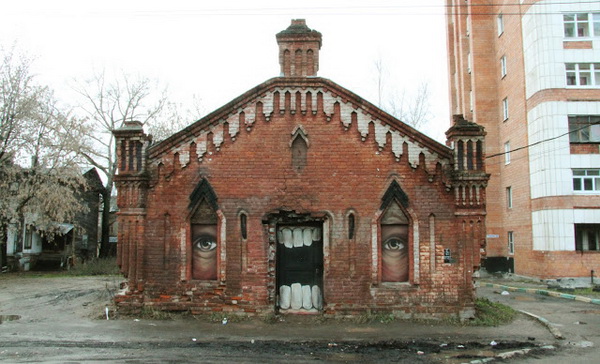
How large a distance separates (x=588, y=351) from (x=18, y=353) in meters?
10.6

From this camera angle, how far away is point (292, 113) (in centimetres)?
1245

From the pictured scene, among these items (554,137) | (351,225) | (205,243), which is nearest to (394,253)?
(351,225)

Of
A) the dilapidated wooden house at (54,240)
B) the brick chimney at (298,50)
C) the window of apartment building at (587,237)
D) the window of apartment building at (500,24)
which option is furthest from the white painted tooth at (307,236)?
the window of apartment building at (500,24)

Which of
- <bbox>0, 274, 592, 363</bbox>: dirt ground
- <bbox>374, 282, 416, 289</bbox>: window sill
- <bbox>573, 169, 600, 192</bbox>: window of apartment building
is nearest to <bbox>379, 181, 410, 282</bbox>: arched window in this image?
<bbox>374, 282, 416, 289</bbox>: window sill

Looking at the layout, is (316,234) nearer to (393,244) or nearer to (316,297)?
(316,297)

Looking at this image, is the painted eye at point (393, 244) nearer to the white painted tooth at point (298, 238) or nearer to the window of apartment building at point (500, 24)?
the white painted tooth at point (298, 238)

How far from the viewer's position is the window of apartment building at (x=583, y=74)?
2405cm

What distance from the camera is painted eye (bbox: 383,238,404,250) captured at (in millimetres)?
12281

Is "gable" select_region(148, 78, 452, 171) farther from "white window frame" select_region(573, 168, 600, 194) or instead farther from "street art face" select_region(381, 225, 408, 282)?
"white window frame" select_region(573, 168, 600, 194)

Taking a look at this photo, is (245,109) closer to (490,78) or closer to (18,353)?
(18,353)

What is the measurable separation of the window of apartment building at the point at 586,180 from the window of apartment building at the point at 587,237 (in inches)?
70.1

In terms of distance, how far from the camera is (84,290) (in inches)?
728

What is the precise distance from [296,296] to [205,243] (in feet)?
8.54

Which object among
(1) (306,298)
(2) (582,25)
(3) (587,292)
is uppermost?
(2) (582,25)
